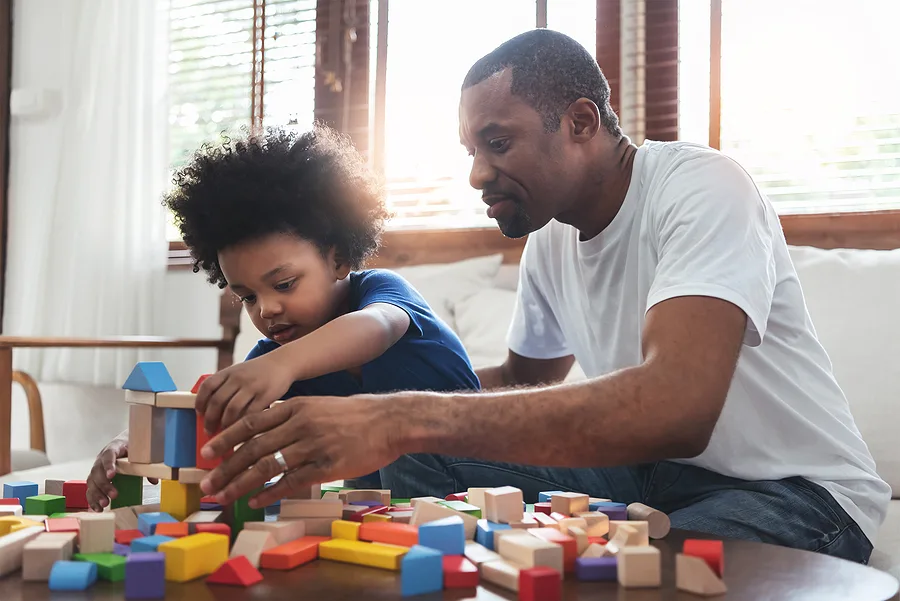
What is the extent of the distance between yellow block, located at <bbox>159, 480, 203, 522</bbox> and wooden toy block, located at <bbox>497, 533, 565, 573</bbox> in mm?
353

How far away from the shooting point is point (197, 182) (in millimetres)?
1506

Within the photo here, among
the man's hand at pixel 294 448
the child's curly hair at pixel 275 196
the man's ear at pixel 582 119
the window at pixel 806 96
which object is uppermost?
the window at pixel 806 96

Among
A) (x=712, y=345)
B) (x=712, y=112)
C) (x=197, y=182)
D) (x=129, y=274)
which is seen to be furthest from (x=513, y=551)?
(x=129, y=274)

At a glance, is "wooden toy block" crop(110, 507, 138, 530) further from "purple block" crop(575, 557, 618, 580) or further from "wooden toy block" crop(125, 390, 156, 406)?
"purple block" crop(575, 557, 618, 580)

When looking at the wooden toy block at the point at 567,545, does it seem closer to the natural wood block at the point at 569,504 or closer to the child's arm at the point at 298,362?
the natural wood block at the point at 569,504

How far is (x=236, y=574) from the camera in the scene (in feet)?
2.29

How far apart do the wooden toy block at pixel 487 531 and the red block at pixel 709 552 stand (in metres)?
0.18

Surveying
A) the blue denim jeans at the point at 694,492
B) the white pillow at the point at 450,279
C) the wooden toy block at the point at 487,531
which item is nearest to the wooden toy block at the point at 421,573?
the wooden toy block at the point at 487,531

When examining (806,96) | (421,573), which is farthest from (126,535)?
(806,96)

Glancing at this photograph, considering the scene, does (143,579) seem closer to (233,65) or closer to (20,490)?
(20,490)

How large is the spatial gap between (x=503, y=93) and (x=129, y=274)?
2084mm

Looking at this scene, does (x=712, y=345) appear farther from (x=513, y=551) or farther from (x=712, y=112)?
(x=712, y=112)

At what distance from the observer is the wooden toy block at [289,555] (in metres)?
0.75

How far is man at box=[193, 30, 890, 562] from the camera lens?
0.87 m
